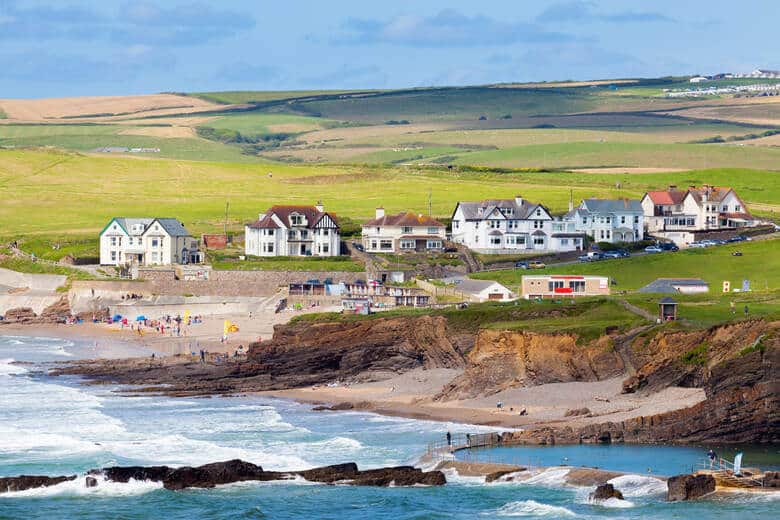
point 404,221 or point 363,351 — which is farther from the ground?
point 404,221

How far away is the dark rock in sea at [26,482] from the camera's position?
50125mm

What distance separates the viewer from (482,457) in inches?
2074

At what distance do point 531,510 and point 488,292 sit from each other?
43613mm

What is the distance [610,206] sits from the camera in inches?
4712

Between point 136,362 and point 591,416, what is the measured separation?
33553mm

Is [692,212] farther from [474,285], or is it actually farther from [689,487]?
[689,487]

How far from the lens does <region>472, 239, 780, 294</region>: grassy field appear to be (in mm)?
93688

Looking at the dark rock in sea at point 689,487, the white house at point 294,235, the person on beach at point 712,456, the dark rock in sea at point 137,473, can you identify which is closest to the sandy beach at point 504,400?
the person on beach at point 712,456

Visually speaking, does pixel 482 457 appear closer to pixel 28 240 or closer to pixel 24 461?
pixel 24 461

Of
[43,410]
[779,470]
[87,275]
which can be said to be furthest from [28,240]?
[779,470]

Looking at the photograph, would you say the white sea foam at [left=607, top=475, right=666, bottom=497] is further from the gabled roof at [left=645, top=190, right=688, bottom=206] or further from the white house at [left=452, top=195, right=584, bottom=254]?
the gabled roof at [left=645, top=190, right=688, bottom=206]

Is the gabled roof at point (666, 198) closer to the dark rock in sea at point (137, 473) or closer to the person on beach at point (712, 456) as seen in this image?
the person on beach at point (712, 456)

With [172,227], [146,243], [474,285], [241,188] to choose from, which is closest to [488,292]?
[474,285]

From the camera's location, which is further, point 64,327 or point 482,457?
point 64,327
